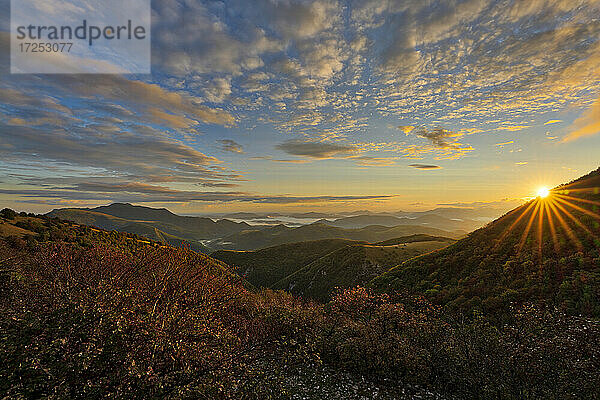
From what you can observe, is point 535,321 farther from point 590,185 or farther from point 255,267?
point 255,267

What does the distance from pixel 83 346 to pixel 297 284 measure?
3056 inches

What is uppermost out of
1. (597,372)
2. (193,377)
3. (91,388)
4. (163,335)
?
(163,335)

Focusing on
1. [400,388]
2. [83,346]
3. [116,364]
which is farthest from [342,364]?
[83,346]

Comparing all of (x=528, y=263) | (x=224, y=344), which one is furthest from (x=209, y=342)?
(x=528, y=263)

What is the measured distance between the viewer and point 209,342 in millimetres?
10125

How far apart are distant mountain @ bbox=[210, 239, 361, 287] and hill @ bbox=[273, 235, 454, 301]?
25.2 metres

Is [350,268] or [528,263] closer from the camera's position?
[528,263]

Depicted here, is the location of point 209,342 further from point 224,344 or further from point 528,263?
point 528,263

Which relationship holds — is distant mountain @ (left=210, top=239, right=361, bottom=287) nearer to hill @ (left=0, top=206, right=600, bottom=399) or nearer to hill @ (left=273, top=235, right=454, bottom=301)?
hill @ (left=273, top=235, right=454, bottom=301)

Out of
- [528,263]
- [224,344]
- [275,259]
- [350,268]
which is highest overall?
[224,344]

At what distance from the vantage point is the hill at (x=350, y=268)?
65.2 metres

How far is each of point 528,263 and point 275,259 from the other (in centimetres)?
11325

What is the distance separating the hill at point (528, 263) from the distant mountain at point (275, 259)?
7499cm

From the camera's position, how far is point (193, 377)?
859 cm
